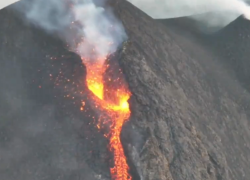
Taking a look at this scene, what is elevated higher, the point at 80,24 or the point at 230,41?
the point at 230,41

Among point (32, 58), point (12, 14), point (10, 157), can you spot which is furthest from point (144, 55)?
point (10, 157)

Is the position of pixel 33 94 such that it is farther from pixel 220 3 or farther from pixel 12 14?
pixel 220 3

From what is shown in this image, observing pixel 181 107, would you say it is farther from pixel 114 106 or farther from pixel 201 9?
pixel 201 9

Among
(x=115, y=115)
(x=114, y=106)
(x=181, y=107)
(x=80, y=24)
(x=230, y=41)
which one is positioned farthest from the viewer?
(x=230, y=41)

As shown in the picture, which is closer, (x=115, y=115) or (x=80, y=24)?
(x=115, y=115)

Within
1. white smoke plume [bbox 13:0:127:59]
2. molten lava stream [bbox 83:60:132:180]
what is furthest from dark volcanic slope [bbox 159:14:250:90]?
molten lava stream [bbox 83:60:132:180]

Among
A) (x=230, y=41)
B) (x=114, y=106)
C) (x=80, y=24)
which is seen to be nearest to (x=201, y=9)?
(x=230, y=41)
